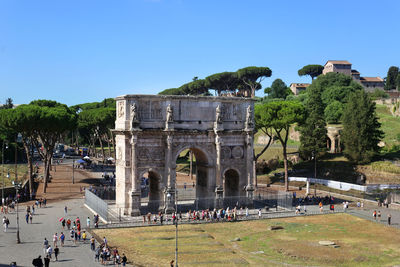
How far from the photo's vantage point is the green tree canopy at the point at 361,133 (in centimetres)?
6638

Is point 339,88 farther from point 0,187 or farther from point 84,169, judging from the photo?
point 0,187

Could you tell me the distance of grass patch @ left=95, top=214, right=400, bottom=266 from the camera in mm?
31438

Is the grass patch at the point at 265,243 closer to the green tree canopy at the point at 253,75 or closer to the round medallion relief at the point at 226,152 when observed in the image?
the round medallion relief at the point at 226,152

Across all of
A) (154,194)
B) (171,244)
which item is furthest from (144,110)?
(171,244)

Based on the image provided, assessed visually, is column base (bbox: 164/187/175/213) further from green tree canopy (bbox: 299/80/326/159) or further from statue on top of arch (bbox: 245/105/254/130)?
green tree canopy (bbox: 299/80/326/159)

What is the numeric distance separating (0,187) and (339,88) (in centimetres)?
7627

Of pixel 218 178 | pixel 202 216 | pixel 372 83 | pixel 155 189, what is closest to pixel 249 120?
pixel 218 178

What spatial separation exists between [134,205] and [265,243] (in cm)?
1444

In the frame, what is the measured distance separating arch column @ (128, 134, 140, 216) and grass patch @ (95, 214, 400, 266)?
3.56 meters

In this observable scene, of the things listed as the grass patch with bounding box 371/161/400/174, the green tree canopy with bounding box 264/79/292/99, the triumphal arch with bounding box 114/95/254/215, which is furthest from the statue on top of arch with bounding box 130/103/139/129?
the green tree canopy with bounding box 264/79/292/99

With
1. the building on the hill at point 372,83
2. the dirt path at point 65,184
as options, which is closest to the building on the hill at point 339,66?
the building on the hill at point 372,83

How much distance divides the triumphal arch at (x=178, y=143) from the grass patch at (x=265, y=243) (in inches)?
222

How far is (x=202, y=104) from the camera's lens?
47375 millimetres

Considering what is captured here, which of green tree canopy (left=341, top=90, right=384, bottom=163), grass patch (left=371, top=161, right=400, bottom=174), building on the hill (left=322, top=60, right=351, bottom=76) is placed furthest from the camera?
building on the hill (left=322, top=60, right=351, bottom=76)
